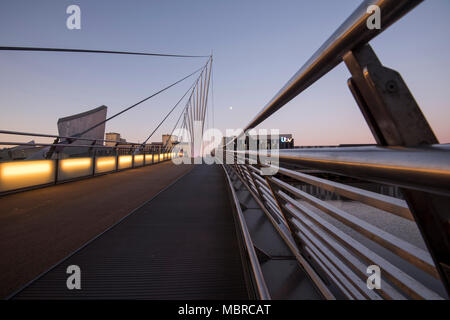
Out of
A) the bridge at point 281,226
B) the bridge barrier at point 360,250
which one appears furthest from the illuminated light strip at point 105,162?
the bridge barrier at point 360,250

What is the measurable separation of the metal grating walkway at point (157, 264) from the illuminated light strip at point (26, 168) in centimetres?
357

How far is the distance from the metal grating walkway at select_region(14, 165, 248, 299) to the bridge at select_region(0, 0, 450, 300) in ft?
0.03

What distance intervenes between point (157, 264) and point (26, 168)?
4.85 metres

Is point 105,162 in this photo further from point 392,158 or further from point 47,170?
point 392,158

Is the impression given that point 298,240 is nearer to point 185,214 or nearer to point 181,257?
point 181,257

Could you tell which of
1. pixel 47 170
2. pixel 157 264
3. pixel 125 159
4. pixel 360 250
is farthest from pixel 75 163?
pixel 360 250

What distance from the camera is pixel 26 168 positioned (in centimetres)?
454

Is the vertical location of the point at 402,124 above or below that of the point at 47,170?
→ above

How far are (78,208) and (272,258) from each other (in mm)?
3148

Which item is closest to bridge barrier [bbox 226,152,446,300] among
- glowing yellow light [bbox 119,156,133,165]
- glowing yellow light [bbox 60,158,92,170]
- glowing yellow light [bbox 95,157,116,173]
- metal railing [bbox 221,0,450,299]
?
metal railing [bbox 221,0,450,299]

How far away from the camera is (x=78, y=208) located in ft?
10.5

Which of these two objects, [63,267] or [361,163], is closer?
→ [361,163]
